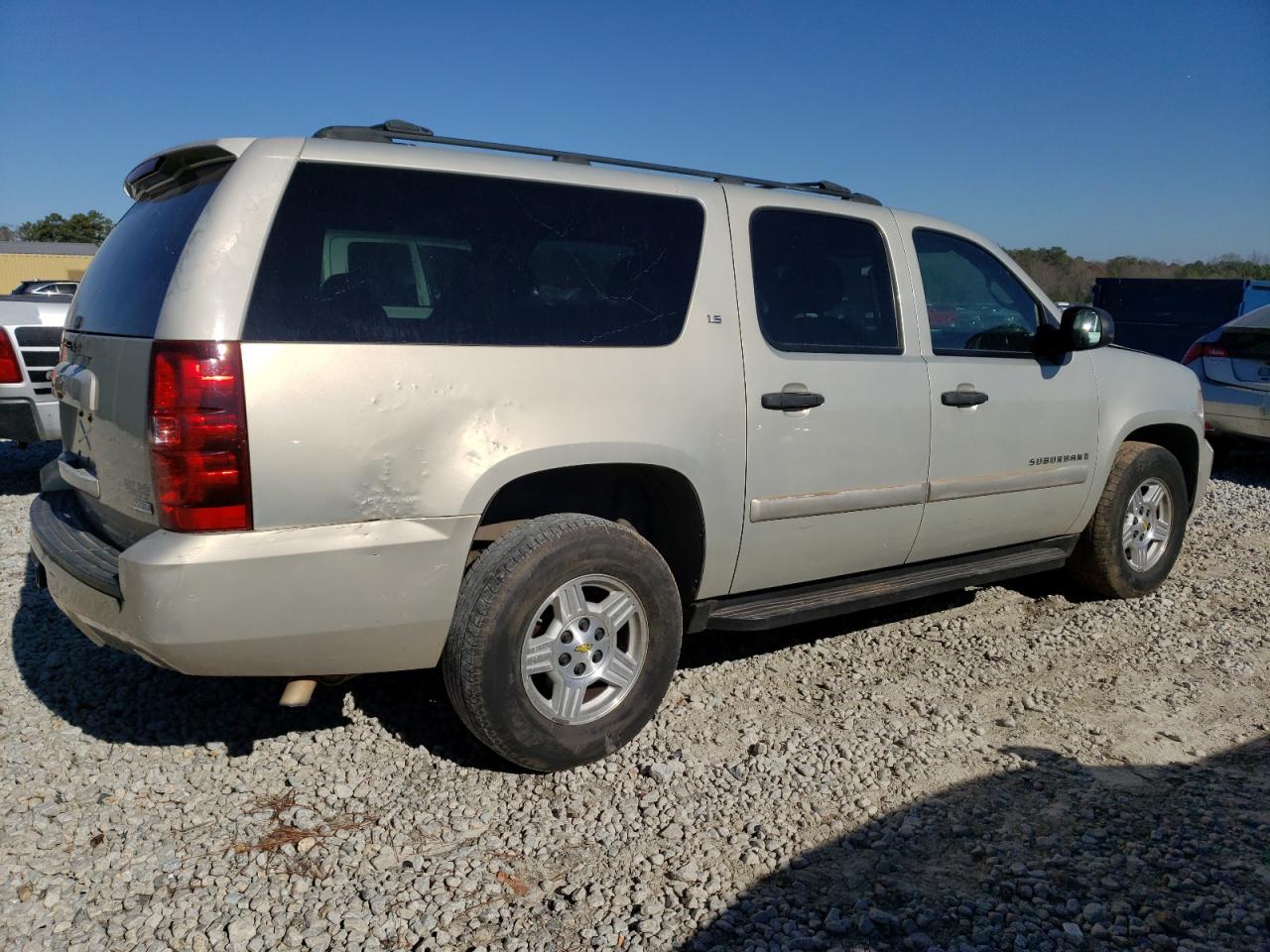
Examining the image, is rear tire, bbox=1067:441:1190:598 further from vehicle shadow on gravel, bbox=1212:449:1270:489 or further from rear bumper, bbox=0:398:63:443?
rear bumper, bbox=0:398:63:443

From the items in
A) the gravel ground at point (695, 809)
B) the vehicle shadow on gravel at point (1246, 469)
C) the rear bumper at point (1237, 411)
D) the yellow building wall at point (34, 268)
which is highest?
the yellow building wall at point (34, 268)

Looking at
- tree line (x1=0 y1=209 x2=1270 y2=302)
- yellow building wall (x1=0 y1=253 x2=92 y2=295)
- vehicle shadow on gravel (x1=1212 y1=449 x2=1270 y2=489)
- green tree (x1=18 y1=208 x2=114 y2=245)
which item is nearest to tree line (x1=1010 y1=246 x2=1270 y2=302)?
tree line (x1=0 y1=209 x2=1270 y2=302)

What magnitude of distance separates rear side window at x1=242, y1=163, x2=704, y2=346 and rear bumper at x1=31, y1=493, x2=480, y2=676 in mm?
578

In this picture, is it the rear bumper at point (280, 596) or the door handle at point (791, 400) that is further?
the door handle at point (791, 400)

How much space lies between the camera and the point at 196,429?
2658 millimetres

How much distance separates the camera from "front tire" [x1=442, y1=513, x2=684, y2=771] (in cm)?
309

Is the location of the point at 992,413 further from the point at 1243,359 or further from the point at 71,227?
the point at 71,227

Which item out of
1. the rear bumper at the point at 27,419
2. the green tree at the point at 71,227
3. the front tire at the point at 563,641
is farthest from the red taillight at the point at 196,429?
the green tree at the point at 71,227

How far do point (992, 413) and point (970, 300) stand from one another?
55 centimetres

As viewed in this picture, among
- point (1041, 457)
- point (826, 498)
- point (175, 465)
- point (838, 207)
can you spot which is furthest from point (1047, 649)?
point (175, 465)

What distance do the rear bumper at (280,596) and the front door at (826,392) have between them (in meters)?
1.24

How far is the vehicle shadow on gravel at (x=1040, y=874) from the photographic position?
2.50 meters

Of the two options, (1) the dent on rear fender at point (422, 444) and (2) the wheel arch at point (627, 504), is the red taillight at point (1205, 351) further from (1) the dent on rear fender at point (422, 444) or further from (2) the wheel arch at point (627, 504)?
(1) the dent on rear fender at point (422, 444)

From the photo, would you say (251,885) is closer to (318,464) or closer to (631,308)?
(318,464)
